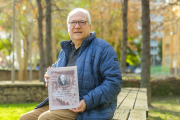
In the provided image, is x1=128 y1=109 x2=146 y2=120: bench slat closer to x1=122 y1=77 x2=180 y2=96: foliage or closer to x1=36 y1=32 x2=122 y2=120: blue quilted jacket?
x1=36 y1=32 x2=122 y2=120: blue quilted jacket

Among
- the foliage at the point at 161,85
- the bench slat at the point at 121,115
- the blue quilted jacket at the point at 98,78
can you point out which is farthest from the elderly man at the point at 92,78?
the foliage at the point at 161,85

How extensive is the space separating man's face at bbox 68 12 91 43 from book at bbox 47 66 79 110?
52 centimetres

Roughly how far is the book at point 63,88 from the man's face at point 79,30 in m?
0.52

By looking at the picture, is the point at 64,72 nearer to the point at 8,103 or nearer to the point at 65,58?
the point at 65,58

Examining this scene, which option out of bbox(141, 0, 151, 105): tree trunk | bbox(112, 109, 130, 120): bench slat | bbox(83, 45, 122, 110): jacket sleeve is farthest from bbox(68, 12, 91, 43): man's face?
bbox(141, 0, 151, 105): tree trunk

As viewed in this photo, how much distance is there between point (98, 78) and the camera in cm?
286

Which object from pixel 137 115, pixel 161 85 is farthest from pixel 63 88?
pixel 161 85

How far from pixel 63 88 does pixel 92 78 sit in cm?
34

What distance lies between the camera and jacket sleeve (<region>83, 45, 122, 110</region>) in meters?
2.70

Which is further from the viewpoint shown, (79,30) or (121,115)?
(121,115)

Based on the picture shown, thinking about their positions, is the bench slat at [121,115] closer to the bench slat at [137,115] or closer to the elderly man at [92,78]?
the bench slat at [137,115]

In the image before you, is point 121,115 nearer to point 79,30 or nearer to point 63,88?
point 63,88

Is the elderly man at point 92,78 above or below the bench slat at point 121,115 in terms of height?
above

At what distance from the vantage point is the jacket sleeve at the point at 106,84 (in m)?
2.70
